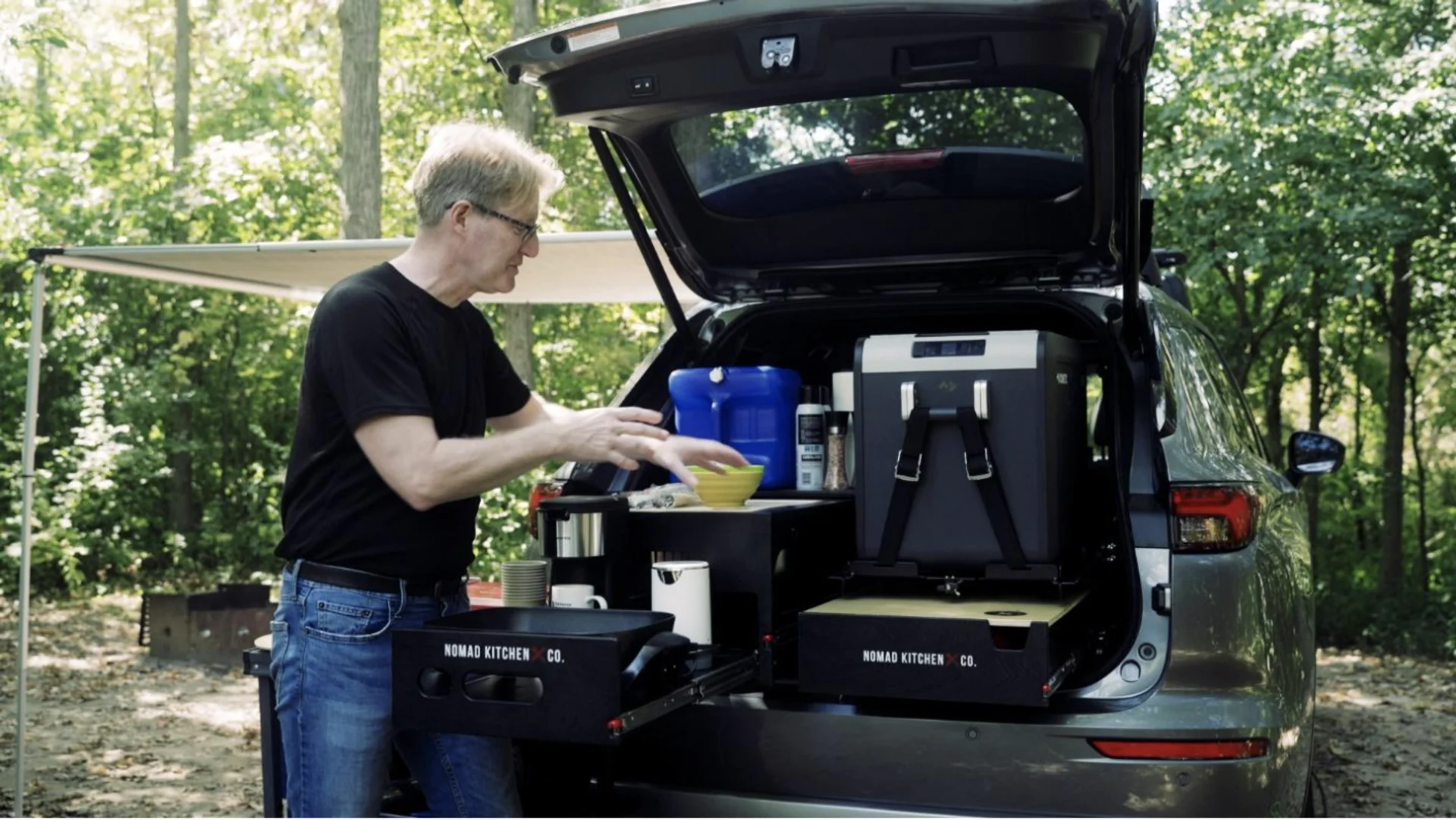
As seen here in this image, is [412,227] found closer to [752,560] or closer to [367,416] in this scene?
[752,560]

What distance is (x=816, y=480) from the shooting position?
347cm

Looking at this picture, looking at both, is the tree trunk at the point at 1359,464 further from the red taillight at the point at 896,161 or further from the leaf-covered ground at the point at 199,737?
the red taillight at the point at 896,161

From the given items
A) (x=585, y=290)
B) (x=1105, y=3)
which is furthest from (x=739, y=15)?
(x=585, y=290)

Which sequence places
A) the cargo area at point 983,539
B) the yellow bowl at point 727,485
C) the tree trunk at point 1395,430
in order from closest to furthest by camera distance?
1. the cargo area at point 983,539
2. the yellow bowl at point 727,485
3. the tree trunk at point 1395,430

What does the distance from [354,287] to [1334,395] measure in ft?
44.6

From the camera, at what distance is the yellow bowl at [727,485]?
9.50ft

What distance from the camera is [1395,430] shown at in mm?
11391

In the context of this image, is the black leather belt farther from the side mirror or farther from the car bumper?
the side mirror

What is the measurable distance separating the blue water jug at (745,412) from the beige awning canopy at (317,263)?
5.36ft

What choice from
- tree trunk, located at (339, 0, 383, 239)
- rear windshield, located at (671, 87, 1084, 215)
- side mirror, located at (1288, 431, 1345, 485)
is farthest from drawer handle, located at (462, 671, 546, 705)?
tree trunk, located at (339, 0, 383, 239)

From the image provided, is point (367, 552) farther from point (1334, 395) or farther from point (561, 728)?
point (1334, 395)

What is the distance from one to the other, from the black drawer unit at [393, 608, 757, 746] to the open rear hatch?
1.16m

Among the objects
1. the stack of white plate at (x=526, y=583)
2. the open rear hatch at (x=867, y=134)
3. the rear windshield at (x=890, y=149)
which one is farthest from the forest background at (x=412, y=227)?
the stack of white plate at (x=526, y=583)

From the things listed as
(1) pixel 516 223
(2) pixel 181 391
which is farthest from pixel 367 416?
(2) pixel 181 391
